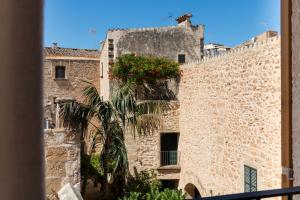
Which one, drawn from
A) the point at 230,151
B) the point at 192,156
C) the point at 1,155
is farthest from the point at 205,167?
the point at 1,155

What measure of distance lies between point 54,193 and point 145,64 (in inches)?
306

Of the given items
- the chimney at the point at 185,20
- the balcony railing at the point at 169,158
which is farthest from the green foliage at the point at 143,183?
the chimney at the point at 185,20

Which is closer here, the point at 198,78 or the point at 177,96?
the point at 198,78

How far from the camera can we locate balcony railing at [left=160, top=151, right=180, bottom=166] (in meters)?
13.8

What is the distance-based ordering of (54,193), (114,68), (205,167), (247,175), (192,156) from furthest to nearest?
(114,68) < (192,156) < (205,167) < (247,175) < (54,193)

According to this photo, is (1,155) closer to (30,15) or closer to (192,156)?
(30,15)

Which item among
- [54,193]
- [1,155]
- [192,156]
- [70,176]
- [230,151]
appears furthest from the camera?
[192,156]

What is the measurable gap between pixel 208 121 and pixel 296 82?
9.34 meters

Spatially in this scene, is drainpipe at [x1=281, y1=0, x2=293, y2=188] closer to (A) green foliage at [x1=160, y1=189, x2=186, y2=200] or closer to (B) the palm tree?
(A) green foliage at [x1=160, y1=189, x2=186, y2=200]

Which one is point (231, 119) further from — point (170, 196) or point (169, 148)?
point (169, 148)

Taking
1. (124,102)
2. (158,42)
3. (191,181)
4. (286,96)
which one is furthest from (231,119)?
(158,42)

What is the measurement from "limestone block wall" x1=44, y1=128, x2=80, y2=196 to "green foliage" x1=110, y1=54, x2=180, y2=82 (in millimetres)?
6234

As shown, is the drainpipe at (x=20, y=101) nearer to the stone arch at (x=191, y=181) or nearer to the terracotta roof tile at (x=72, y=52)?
the stone arch at (x=191, y=181)

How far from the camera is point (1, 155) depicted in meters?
0.79
